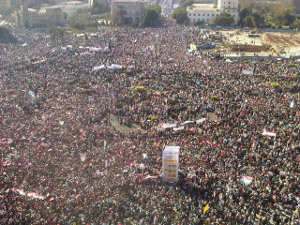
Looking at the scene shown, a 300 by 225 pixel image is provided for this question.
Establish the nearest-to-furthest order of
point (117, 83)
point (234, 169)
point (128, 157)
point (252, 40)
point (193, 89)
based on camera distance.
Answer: point (234, 169) → point (128, 157) → point (193, 89) → point (117, 83) → point (252, 40)

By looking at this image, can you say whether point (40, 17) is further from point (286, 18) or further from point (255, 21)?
point (286, 18)

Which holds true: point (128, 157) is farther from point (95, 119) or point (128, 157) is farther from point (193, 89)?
point (193, 89)

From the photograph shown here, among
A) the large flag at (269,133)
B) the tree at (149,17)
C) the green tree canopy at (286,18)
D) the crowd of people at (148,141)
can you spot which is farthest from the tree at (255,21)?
the large flag at (269,133)

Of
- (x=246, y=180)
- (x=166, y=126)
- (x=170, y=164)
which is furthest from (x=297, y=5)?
(x=170, y=164)

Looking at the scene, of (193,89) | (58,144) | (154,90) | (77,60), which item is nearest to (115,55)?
(77,60)

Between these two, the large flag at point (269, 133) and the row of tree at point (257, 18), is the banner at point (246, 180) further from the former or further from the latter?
the row of tree at point (257, 18)

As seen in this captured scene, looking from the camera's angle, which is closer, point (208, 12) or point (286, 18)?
point (286, 18)

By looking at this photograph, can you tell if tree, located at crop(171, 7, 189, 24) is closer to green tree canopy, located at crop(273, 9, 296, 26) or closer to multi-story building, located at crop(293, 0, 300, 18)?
green tree canopy, located at crop(273, 9, 296, 26)
